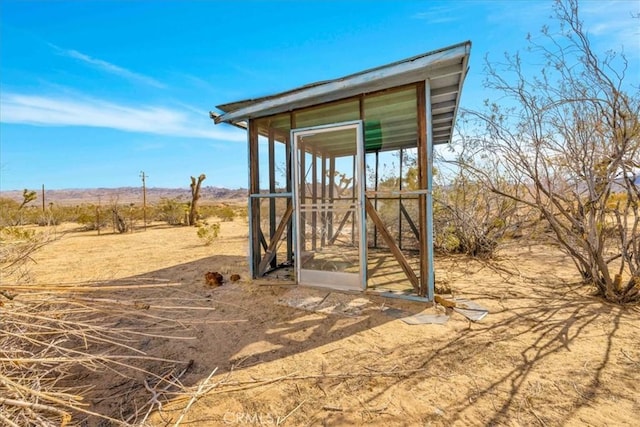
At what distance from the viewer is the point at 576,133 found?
3355 millimetres

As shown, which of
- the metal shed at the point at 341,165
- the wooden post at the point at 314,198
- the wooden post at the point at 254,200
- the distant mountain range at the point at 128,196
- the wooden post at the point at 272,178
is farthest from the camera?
the distant mountain range at the point at 128,196

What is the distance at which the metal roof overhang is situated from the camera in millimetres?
3117

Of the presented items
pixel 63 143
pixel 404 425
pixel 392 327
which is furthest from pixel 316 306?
pixel 63 143

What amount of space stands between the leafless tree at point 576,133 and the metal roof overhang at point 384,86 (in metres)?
0.68

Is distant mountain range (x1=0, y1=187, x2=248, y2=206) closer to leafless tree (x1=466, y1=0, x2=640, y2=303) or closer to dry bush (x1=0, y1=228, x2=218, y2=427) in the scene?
leafless tree (x1=466, y1=0, x2=640, y2=303)

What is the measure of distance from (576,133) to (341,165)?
120 inches

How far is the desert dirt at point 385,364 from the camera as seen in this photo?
1784 millimetres

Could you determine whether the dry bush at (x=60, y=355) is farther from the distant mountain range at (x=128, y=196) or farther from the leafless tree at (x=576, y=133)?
the distant mountain range at (x=128, y=196)

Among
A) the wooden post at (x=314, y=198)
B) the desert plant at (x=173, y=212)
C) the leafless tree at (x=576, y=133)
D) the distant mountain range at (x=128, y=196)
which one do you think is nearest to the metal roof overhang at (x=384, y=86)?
the leafless tree at (x=576, y=133)

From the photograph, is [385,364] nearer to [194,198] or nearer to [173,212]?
[194,198]

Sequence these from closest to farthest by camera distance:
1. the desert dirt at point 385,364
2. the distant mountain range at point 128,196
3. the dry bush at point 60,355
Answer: the dry bush at point 60,355
the desert dirt at point 385,364
the distant mountain range at point 128,196

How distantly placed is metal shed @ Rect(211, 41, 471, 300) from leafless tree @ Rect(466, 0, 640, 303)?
0.81m

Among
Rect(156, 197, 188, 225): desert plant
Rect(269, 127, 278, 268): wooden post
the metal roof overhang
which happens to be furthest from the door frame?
Rect(156, 197, 188, 225): desert plant

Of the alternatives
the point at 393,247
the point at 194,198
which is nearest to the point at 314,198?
the point at 393,247
